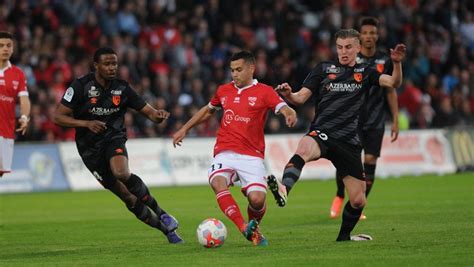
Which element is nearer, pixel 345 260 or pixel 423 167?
pixel 345 260

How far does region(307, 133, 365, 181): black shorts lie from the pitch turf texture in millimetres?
822

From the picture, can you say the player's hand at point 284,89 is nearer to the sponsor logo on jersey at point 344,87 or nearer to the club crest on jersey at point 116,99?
the sponsor logo on jersey at point 344,87

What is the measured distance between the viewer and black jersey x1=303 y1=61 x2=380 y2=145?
1188 cm

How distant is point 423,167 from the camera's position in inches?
1094

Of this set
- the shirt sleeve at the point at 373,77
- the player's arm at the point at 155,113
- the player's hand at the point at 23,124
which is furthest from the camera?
the player's hand at the point at 23,124

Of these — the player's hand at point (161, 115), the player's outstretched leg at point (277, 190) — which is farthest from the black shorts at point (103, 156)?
the player's outstretched leg at point (277, 190)

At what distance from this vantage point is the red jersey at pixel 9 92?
1523cm

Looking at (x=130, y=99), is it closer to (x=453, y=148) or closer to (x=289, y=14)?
(x=453, y=148)

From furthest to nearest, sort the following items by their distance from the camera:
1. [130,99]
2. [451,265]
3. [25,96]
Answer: [25,96]
[130,99]
[451,265]

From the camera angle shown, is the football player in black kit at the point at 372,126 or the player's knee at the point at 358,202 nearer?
the player's knee at the point at 358,202

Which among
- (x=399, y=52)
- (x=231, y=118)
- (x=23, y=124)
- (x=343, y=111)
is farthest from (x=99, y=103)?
(x=399, y=52)

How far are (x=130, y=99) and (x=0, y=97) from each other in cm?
321

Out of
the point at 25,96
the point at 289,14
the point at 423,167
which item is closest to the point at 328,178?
the point at 423,167

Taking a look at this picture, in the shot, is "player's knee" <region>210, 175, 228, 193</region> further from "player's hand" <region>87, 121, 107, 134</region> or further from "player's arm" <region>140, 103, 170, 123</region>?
"player's hand" <region>87, 121, 107, 134</region>
